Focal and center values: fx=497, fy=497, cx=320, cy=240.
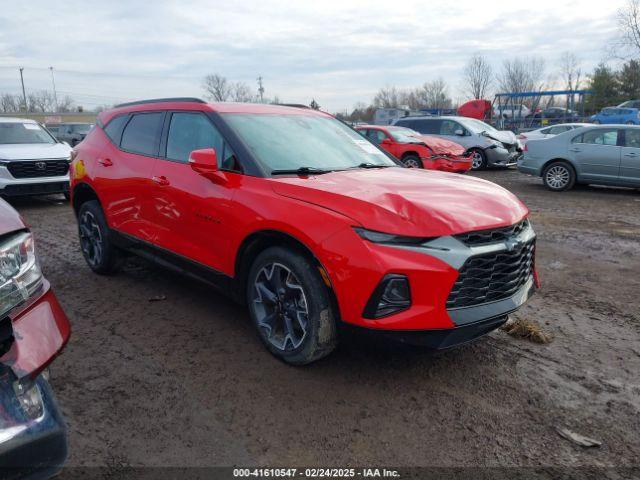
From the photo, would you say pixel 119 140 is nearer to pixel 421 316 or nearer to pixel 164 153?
pixel 164 153

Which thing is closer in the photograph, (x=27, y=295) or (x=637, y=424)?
(x=27, y=295)

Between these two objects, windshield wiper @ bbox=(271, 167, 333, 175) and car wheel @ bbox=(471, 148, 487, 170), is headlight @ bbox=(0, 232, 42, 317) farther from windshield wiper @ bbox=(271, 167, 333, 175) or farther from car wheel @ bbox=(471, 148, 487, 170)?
car wheel @ bbox=(471, 148, 487, 170)

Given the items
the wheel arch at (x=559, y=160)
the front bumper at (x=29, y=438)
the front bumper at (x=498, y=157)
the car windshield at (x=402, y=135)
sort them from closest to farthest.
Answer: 1. the front bumper at (x=29, y=438)
2. the wheel arch at (x=559, y=160)
3. the car windshield at (x=402, y=135)
4. the front bumper at (x=498, y=157)

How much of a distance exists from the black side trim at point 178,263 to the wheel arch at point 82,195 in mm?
580

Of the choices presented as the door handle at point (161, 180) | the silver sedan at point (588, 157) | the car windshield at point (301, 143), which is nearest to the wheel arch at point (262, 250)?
the car windshield at point (301, 143)

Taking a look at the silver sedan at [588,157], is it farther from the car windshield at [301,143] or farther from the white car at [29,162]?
the white car at [29,162]

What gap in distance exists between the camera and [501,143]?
613 inches

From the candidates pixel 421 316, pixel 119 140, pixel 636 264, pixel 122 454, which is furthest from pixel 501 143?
pixel 122 454

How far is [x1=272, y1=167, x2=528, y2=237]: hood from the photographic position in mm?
2814

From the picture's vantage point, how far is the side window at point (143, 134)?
14.7 feet

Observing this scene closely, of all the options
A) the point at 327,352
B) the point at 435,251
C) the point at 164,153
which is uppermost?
the point at 164,153

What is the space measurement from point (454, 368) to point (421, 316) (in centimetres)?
83

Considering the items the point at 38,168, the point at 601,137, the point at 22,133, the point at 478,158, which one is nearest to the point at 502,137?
the point at 478,158

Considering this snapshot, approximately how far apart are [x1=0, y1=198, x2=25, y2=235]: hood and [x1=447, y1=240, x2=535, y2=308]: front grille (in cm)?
214
